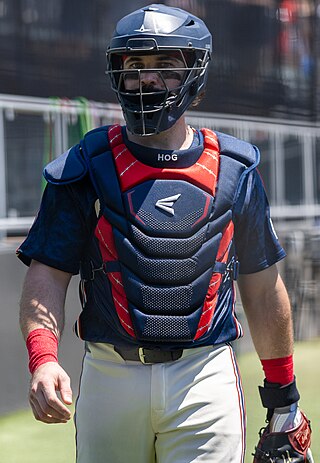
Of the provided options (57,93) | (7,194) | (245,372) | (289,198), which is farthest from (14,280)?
(289,198)

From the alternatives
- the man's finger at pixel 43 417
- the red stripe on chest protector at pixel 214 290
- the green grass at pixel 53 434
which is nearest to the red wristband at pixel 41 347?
the man's finger at pixel 43 417

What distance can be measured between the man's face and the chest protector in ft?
0.61

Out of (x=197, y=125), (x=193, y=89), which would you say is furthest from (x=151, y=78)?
(x=197, y=125)

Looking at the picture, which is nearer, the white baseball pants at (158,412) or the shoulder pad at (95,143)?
the white baseball pants at (158,412)

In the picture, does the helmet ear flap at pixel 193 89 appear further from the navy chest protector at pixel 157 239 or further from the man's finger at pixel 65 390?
the man's finger at pixel 65 390

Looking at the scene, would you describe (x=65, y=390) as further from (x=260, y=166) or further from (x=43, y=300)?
(x=260, y=166)

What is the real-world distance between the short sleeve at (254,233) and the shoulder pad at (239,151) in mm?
39

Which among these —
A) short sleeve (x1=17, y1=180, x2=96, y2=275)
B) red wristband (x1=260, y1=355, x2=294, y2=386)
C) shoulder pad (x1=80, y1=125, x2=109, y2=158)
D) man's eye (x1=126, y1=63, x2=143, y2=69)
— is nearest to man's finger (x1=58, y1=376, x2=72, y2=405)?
short sleeve (x1=17, y1=180, x2=96, y2=275)

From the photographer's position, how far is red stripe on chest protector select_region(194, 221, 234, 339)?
9.63 ft

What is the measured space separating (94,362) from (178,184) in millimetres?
562

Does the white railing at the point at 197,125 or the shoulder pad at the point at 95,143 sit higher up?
the shoulder pad at the point at 95,143

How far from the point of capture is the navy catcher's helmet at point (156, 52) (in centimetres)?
300

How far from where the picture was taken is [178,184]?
9.84ft

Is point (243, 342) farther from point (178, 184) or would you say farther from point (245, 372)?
point (178, 184)
